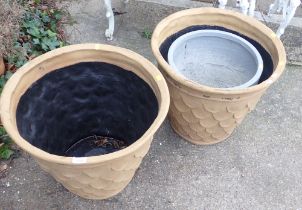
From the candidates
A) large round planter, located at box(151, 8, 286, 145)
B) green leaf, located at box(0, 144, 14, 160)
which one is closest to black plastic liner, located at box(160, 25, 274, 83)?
large round planter, located at box(151, 8, 286, 145)

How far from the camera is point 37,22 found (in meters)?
2.50

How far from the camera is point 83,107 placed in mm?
1901

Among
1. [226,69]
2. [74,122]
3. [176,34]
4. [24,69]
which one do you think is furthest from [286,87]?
[24,69]

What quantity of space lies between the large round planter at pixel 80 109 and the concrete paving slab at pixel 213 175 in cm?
17

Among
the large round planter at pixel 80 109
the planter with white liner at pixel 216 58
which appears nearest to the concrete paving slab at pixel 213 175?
the large round planter at pixel 80 109

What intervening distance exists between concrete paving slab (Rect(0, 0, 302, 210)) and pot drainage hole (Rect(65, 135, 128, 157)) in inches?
7.6

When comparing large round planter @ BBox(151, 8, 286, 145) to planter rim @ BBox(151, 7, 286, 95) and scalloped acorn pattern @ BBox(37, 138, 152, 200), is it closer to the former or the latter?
planter rim @ BBox(151, 7, 286, 95)

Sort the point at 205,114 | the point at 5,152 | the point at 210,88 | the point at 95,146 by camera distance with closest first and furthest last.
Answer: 1. the point at 210,88
2. the point at 205,114
3. the point at 5,152
4. the point at 95,146

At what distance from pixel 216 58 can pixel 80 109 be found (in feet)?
2.84

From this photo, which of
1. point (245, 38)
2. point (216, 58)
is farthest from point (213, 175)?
point (245, 38)

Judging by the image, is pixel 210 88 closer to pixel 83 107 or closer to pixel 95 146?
pixel 83 107

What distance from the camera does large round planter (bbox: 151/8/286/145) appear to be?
172 cm

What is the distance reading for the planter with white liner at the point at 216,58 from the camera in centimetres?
197

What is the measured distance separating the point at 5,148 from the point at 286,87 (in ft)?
6.00
